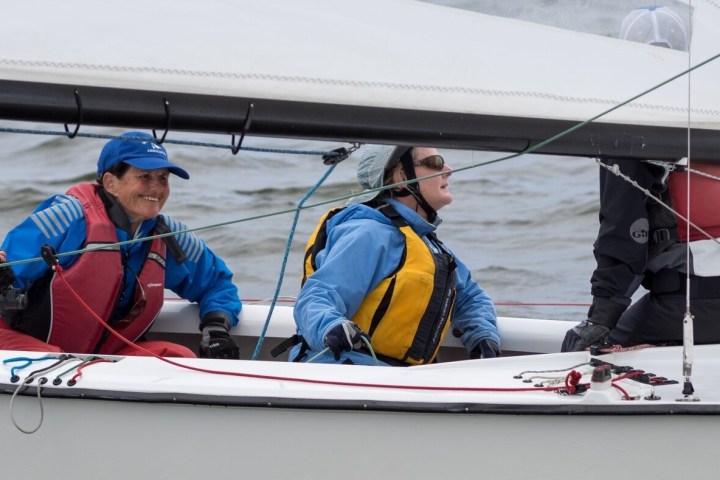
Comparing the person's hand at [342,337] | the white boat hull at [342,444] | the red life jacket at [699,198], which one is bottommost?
the white boat hull at [342,444]

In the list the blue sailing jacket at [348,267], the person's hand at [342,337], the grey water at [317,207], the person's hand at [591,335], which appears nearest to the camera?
the person's hand at [342,337]

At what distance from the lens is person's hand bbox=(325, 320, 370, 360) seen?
2576 mm

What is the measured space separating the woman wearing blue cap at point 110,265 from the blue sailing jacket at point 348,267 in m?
0.47

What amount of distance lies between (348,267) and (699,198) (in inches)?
31.4

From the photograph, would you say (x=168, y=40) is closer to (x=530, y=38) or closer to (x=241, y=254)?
(x=530, y=38)

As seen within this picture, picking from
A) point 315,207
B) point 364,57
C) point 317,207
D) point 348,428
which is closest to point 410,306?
point 348,428

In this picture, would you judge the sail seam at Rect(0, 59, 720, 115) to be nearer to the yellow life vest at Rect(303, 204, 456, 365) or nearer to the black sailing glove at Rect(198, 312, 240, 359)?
the yellow life vest at Rect(303, 204, 456, 365)

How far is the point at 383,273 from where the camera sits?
2861 millimetres

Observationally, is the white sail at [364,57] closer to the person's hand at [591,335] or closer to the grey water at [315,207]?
the person's hand at [591,335]

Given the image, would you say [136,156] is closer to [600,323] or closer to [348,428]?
[348,428]

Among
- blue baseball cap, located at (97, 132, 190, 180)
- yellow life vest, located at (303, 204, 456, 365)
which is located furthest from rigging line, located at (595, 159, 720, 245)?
blue baseball cap, located at (97, 132, 190, 180)

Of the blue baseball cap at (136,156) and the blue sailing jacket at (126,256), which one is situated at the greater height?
the blue baseball cap at (136,156)

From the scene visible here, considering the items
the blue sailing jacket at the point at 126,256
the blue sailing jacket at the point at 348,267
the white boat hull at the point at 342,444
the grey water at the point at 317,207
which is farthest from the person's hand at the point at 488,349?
the grey water at the point at 317,207

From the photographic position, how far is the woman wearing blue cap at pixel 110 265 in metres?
2.98
